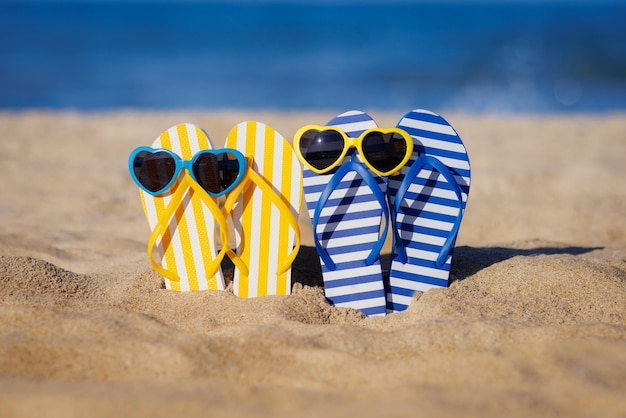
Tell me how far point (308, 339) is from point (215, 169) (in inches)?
34.2

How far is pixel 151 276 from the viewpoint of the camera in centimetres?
294

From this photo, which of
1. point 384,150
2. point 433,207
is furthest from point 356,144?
point 433,207

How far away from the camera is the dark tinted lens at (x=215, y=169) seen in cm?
271

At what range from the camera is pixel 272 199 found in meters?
2.71

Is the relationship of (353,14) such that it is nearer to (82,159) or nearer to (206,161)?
(82,159)

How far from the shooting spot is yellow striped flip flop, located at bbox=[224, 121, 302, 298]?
2.79 m

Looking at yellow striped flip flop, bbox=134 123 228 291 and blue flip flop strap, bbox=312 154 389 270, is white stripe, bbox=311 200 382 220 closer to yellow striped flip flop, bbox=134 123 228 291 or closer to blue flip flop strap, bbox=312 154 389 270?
blue flip flop strap, bbox=312 154 389 270

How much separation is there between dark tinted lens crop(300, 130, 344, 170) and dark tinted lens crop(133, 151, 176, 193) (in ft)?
1.85

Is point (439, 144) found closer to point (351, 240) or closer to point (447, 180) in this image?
point (447, 180)

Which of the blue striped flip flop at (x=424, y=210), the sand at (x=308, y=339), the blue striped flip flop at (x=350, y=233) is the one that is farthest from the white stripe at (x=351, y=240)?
the sand at (x=308, y=339)

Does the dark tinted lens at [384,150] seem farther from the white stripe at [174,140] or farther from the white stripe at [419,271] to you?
the white stripe at [174,140]

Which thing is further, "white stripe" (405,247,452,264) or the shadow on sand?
the shadow on sand

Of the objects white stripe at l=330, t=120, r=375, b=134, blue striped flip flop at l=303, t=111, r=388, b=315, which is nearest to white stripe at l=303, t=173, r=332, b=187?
blue striped flip flop at l=303, t=111, r=388, b=315

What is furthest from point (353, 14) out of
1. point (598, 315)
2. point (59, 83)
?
point (598, 315)
